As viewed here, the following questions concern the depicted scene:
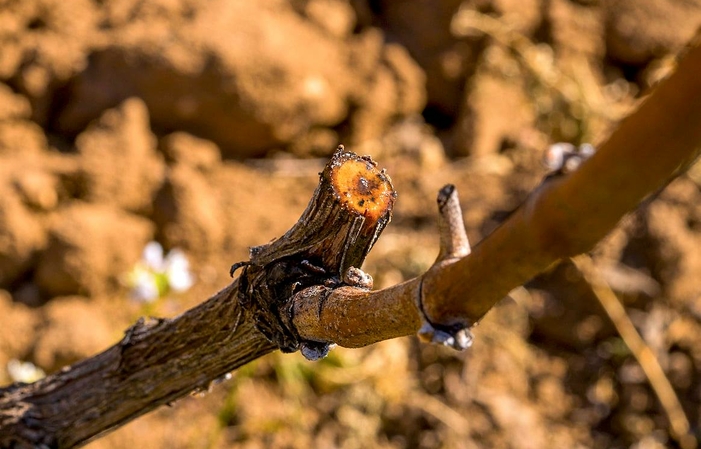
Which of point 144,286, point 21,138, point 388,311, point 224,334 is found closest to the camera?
point 388,311

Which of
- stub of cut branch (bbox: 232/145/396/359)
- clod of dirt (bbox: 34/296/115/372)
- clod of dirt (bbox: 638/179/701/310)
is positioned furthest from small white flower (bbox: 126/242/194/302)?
clod of dirt (bbox: 638/179/701/310)

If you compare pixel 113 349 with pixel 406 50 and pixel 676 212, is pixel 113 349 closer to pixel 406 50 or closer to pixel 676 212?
pixel 406 50

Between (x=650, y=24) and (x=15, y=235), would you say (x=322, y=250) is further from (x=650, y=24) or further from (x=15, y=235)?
(x=650, y=24)

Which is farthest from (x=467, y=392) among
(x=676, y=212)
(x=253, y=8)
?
(x=253, y=8)

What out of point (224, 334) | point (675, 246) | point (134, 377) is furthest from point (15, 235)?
point (675, 246)

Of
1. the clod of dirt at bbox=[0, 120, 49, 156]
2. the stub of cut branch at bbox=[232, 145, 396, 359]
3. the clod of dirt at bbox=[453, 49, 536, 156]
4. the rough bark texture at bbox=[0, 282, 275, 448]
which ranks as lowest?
the stub of cut branch at bbox=[232, 145, 396, 359]

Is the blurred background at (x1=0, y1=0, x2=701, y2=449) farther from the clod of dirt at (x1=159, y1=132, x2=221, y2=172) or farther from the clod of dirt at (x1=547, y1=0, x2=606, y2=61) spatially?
the clod of dirt at (x1=547, y1=0, x2=606, y2=61)

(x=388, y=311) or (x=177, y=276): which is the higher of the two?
(x=177, y=276)
